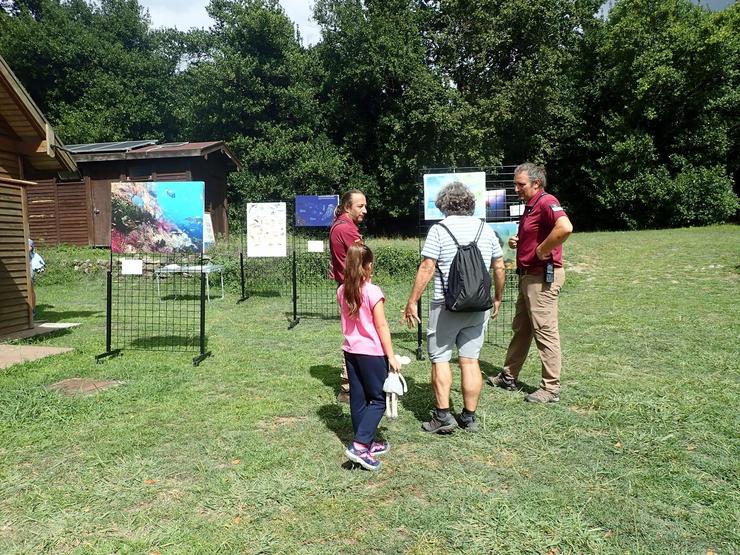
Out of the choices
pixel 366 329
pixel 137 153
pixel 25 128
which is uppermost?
pixel 137 153

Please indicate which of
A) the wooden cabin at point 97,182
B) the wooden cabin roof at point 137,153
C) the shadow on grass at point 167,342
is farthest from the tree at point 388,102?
the shadow on grass at point 167,342

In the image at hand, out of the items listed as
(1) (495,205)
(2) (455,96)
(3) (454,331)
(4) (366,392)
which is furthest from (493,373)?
(2) (455,96)

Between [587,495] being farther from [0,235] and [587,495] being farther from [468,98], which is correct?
[468,98]

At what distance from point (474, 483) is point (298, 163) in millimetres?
22235

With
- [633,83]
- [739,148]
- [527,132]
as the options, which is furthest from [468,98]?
[739,148]

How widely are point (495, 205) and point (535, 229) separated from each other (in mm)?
2851

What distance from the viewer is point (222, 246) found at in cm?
1505

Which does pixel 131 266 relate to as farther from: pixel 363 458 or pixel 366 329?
pixel 363 458

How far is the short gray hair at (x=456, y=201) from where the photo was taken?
12.3 ft

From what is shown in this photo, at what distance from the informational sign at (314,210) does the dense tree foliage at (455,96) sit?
11.3 metres

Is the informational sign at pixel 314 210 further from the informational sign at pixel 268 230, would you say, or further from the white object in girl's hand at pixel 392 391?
the white object in girl's hand at pixel 392 391

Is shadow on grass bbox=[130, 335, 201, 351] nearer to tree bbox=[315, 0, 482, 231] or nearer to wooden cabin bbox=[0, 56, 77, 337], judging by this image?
wooden cabin bbox=[0, 56, 77, 337]

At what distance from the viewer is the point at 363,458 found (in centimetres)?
328

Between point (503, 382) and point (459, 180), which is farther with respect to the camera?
point (459, 180)
